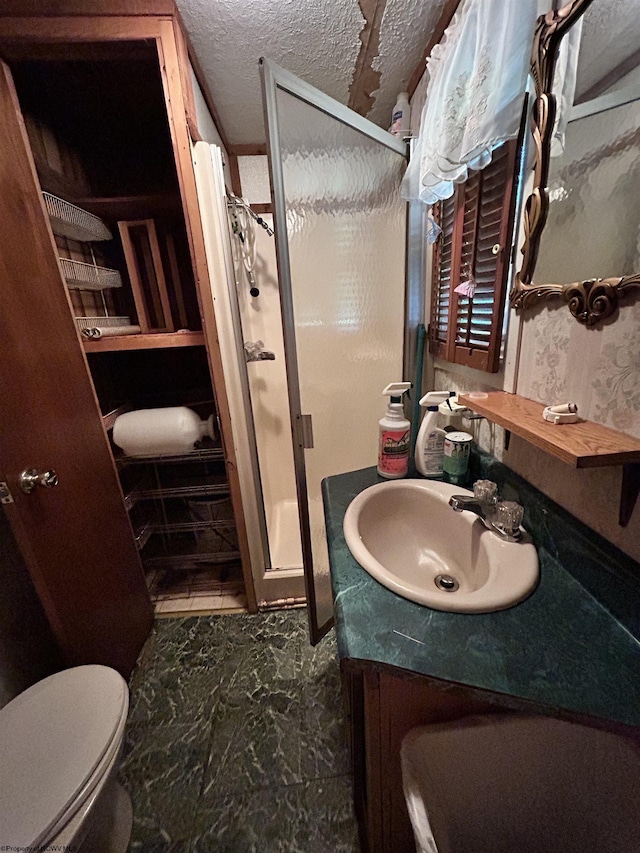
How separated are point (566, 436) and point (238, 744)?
1361mm

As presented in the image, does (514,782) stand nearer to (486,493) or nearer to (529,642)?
(529,642)

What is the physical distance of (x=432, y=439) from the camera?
0.95 m

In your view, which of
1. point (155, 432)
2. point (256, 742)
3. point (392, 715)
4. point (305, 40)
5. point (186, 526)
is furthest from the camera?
point (186, 526)

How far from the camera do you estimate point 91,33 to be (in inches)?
34.6

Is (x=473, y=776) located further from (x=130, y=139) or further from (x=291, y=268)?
(x=130, y=139)

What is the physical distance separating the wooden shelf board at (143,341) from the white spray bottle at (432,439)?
2.89 ft

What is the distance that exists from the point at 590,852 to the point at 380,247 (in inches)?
60.0

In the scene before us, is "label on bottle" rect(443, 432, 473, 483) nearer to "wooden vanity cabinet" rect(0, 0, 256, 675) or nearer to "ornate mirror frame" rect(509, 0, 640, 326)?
"ornate mirror frame" rect(509, 0, 640, 326)

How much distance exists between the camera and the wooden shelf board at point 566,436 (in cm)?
44

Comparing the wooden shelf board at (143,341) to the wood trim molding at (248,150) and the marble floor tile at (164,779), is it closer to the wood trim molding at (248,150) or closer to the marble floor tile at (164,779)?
the wood trim molding at (248,150)

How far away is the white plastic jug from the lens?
1.28 m

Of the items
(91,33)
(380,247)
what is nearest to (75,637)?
(380,247)

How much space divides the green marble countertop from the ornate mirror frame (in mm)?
392

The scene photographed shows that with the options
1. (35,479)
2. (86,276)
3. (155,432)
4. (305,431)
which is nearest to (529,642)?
(305,431)
